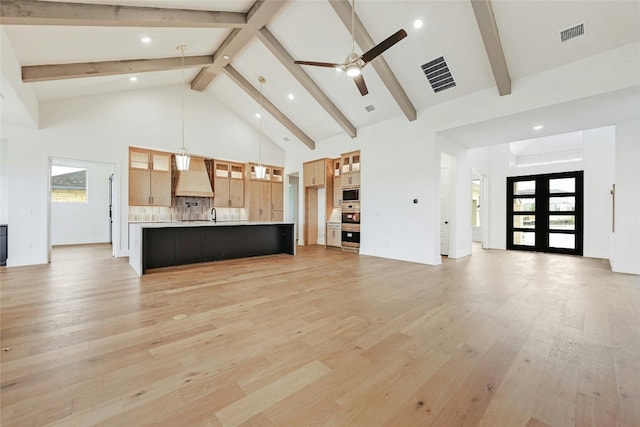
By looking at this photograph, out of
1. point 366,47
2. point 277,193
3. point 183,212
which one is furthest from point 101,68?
point 277,193

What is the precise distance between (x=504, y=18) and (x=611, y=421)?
458 centimetres

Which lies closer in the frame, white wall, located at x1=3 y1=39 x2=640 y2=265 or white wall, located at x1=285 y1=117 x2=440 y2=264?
white wall, located at x1=3 y1=39 x2=640 y2=265

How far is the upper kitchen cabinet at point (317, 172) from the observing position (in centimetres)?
827

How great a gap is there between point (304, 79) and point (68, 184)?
8.70 meters

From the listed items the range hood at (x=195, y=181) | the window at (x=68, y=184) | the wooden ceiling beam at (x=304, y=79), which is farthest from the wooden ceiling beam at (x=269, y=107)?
the window at (x=68, y=184)

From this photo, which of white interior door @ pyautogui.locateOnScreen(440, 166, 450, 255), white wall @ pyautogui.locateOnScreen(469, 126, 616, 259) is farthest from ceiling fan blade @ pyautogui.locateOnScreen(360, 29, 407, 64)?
white wall @ pyautogui.locateOnScreen(469, 126, 616, 259)

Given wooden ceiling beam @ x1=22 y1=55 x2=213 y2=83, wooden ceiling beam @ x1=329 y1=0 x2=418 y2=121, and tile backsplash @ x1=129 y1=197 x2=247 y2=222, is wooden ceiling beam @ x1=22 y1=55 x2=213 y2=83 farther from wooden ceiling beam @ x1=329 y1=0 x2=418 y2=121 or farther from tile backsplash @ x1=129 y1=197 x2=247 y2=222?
wooden ceiling beam @ x1=329 y1=0 x2=418 y2=121

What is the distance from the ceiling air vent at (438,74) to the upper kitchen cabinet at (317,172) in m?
3.84

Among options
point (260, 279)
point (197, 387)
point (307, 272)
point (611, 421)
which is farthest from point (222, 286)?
point (611, 421)

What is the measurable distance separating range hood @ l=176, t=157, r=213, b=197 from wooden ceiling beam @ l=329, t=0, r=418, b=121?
578 centimetres

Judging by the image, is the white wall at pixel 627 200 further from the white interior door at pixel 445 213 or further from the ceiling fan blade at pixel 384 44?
the ceiling fan blade at pixel 384 44

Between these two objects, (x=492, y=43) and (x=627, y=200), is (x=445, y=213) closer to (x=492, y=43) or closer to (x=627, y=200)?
(x=627, y=200)

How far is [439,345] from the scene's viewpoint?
2.16 meters

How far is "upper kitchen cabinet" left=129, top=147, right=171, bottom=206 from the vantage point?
6.95 meters
